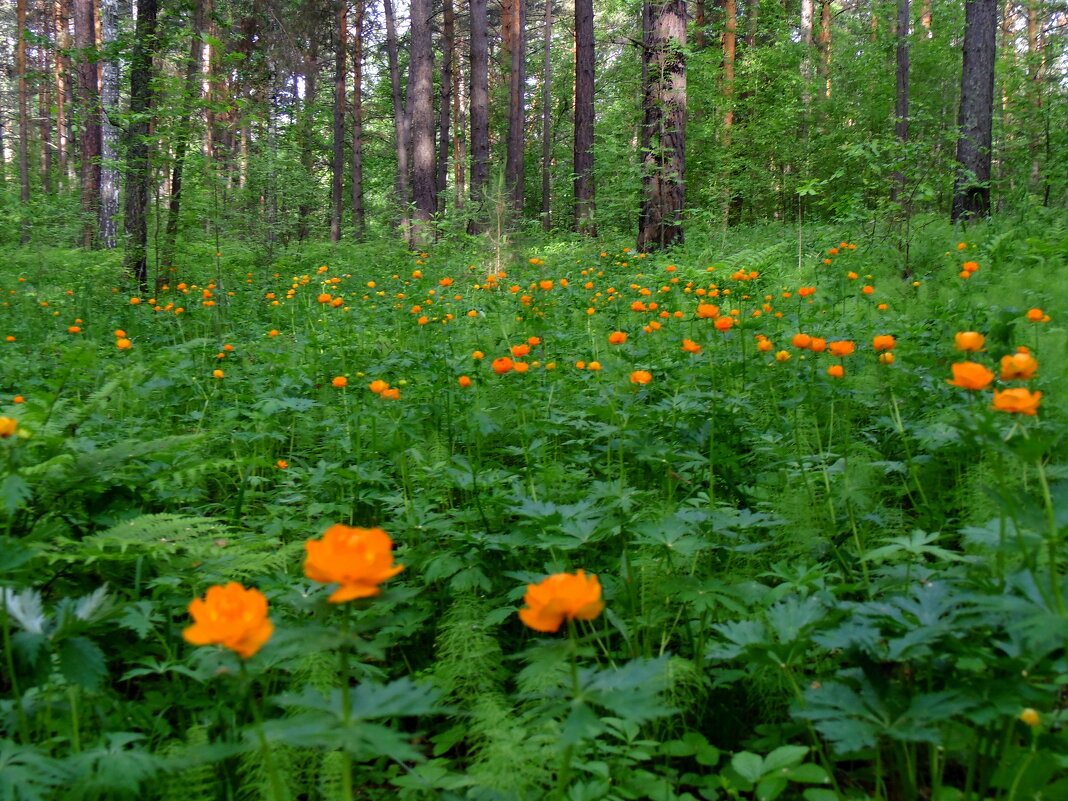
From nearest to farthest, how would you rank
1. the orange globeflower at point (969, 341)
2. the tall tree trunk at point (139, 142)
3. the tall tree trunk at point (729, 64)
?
the orange globeflower at point (969, 341) < the tall tree trunk at point (139, 142) < the tall tree trunk at point (729, 64)

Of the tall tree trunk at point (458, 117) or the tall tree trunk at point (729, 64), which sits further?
the tall tree trunk at point (458, 117)

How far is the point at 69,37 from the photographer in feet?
67.4

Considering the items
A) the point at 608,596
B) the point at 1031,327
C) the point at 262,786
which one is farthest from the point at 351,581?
the point at 1031,327

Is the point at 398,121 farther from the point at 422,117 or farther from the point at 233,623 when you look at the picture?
the point at 233,623

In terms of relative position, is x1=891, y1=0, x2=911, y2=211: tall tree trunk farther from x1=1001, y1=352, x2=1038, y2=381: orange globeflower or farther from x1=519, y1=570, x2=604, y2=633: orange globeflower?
x1=519, y1=570, x2=604, y2=633: orange globeflower

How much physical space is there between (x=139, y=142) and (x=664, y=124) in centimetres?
574

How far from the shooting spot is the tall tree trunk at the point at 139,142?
6.45m

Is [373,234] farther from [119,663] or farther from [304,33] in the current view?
[119,663]

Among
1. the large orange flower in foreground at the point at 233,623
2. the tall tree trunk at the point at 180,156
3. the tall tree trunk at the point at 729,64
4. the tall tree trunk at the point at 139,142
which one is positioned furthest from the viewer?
the tall tree trunk at the point at 729,64

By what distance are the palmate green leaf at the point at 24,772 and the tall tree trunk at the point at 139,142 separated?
6093 millimetres

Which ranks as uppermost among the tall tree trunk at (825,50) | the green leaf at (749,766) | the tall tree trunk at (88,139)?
the tall tree trunk at (825,50)

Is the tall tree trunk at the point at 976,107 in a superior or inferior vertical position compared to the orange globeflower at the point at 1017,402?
superior

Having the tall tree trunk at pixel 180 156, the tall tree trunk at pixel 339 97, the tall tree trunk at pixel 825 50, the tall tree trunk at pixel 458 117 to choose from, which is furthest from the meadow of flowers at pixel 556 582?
the tall tree trunk at pixel 458 117

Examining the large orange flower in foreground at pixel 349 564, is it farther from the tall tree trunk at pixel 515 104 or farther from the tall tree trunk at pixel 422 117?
the tall tree trunk at pixel 515 104
